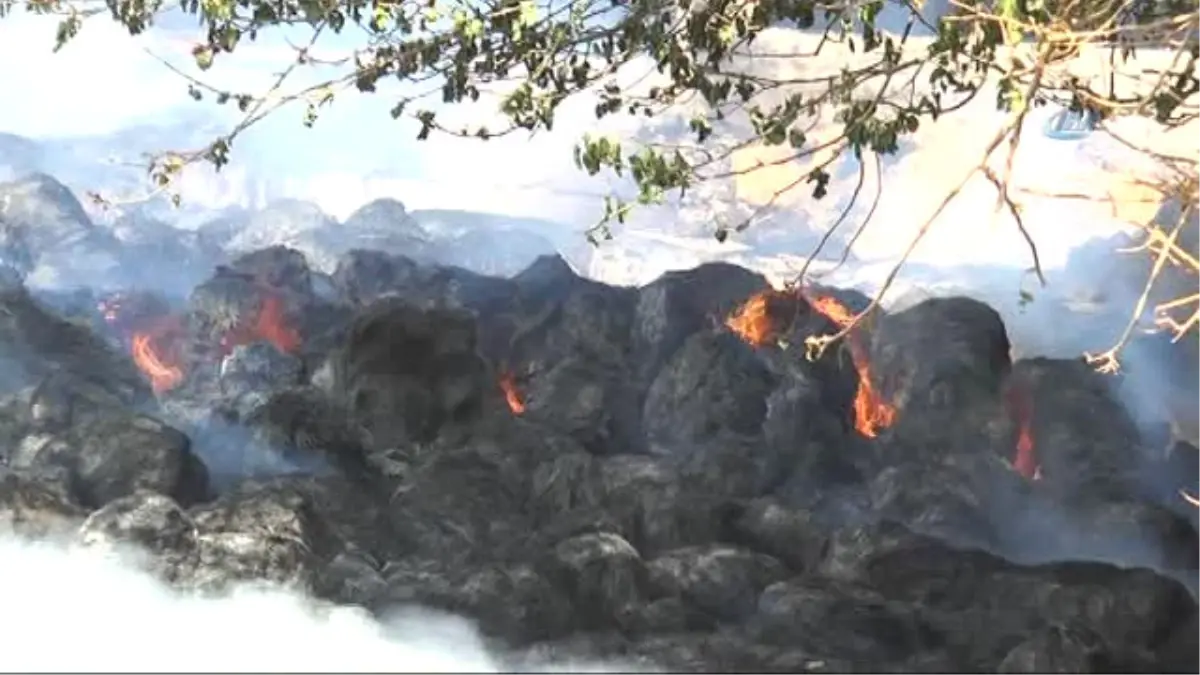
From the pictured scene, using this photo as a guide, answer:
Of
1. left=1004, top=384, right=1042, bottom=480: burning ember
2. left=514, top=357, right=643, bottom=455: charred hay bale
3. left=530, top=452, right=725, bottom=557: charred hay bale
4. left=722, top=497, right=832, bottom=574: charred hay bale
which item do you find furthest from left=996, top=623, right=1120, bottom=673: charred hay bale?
left=514, top=357, right=643, bottom=455: charred hay bale

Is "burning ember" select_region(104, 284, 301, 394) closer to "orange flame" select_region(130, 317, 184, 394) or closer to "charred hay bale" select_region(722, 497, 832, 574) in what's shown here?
"orange flame" select_region(130, 317, 184, 394)

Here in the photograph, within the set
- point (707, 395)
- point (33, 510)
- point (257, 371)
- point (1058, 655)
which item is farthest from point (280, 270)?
point (1058, 655)

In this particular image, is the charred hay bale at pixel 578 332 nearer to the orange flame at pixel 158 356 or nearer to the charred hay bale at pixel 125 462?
the orange flame at pixel 158 356

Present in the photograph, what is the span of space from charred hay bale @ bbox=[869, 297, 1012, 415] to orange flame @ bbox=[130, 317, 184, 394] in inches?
107

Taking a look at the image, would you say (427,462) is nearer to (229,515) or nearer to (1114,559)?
(229,515)

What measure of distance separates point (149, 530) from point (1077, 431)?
2992 millimetres

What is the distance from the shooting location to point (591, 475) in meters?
4.10

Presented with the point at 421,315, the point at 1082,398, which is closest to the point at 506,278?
the point at 421,315

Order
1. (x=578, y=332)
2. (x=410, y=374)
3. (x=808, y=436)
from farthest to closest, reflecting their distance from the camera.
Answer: (x=578, y=332), (x=410, y=374), (x=808, y=436)

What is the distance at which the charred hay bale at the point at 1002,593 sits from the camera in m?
2.80

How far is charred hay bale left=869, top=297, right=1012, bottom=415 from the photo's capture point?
489 centimetres

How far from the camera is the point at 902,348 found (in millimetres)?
5125

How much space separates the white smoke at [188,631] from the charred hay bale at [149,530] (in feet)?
0.16

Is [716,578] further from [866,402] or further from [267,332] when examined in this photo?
[267,332]
